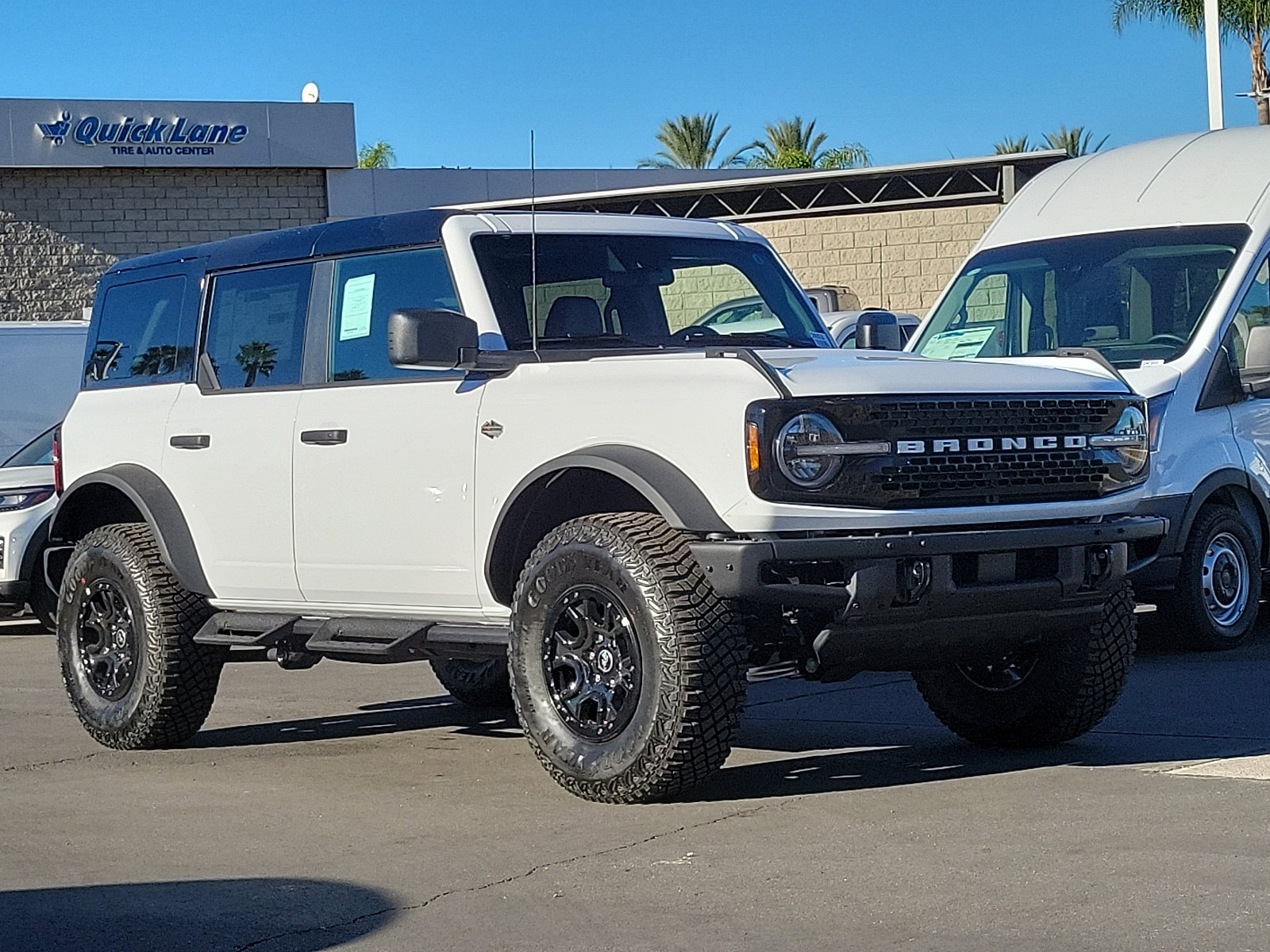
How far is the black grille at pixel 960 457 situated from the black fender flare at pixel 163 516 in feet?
10.1

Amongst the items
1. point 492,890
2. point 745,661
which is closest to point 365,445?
point 745,661

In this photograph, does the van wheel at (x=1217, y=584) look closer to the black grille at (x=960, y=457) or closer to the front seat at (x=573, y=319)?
the black grille at (x=960, y=457)

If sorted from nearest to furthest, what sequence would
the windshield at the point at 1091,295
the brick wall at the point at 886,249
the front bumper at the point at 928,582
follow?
the front bumper at the point at 928,582 < the windshield at the point at 1091,295 < the brick wall at the point at 886,249

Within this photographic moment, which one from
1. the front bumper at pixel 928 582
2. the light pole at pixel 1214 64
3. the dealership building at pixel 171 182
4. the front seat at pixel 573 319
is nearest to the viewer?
the front bumper at pixel 928 582

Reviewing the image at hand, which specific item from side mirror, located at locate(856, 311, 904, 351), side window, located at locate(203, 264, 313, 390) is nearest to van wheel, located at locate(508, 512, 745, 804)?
side window, located at locate(203, 264, 313, 390)

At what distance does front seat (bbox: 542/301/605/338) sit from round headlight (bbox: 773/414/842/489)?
1.52 metres

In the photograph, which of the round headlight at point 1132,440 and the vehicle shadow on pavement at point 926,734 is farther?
the vehicle shadow on pavement at point 926,734

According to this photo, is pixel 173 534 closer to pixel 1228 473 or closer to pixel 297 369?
pixel 297 369

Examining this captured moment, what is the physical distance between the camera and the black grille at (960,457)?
6133 mm

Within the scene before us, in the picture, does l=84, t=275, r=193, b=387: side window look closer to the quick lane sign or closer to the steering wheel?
the steering wheel

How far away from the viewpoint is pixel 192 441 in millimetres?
8258

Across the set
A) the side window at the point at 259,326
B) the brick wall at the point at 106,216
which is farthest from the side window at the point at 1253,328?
the brick wall at the point at 106,216

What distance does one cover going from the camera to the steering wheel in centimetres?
765

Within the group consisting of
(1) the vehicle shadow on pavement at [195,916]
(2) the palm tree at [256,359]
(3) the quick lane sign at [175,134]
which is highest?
(3) the quick lane sign at [175,134]
